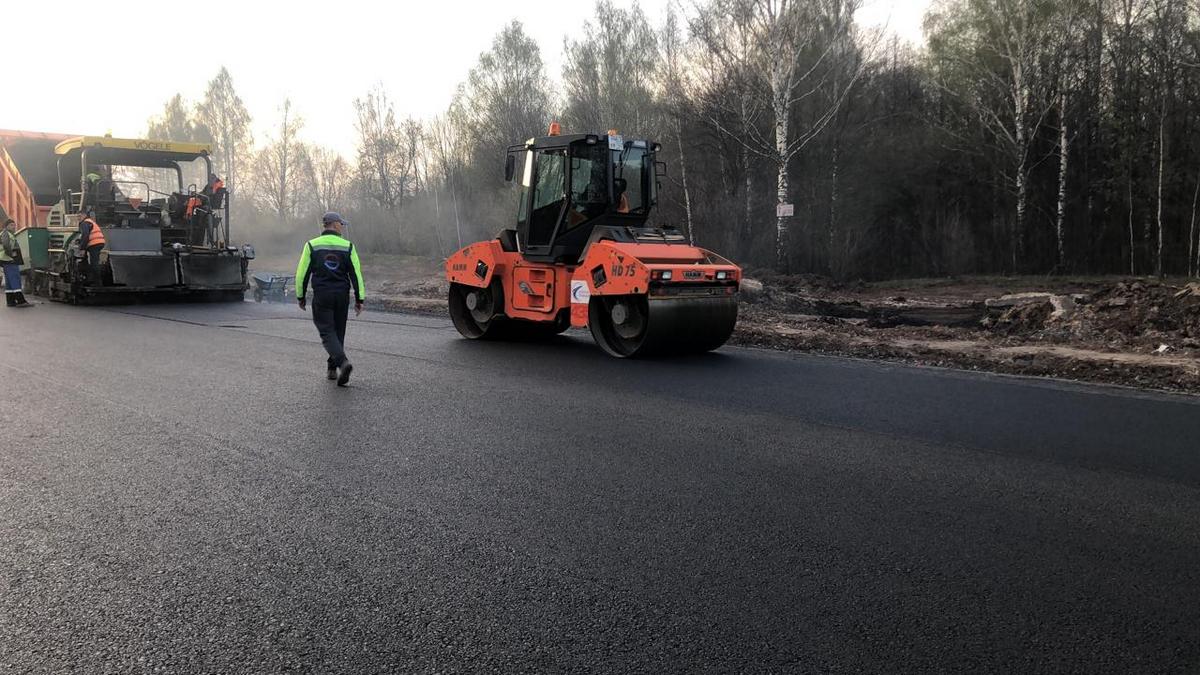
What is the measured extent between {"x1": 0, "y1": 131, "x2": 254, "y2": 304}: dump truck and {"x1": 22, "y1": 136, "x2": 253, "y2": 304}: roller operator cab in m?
0.02

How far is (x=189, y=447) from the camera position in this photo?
5.38 metres

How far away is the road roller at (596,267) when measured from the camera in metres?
9.81

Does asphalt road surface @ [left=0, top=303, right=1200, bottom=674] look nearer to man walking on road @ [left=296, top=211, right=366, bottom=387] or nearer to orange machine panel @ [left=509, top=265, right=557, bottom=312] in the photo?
man walking on road @ [left=296, top=211, right=366, bottom=387]

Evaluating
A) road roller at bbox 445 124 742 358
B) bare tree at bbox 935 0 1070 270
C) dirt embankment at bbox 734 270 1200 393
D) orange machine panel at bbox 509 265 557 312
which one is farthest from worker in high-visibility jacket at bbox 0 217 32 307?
bare tree at bbox 935 0 1070 270

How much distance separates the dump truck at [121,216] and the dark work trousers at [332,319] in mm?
11023

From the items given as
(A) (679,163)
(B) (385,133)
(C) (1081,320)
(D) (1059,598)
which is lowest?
(D) (1059,598)

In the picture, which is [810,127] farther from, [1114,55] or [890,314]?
[890,314]

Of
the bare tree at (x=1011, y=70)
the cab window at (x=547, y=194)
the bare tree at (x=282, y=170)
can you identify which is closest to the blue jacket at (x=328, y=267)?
the cab window at (x=547, y=194)

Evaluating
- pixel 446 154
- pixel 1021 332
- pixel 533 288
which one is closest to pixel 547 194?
pixel 533 288

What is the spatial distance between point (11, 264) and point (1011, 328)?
18.7m

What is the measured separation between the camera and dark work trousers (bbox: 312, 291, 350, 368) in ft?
26.8

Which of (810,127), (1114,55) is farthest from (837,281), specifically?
(1114,55)

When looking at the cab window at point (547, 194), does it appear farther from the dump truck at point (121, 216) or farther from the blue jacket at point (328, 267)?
the dump truck at point (121, 216)

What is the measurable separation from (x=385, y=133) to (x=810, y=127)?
3022 cm
